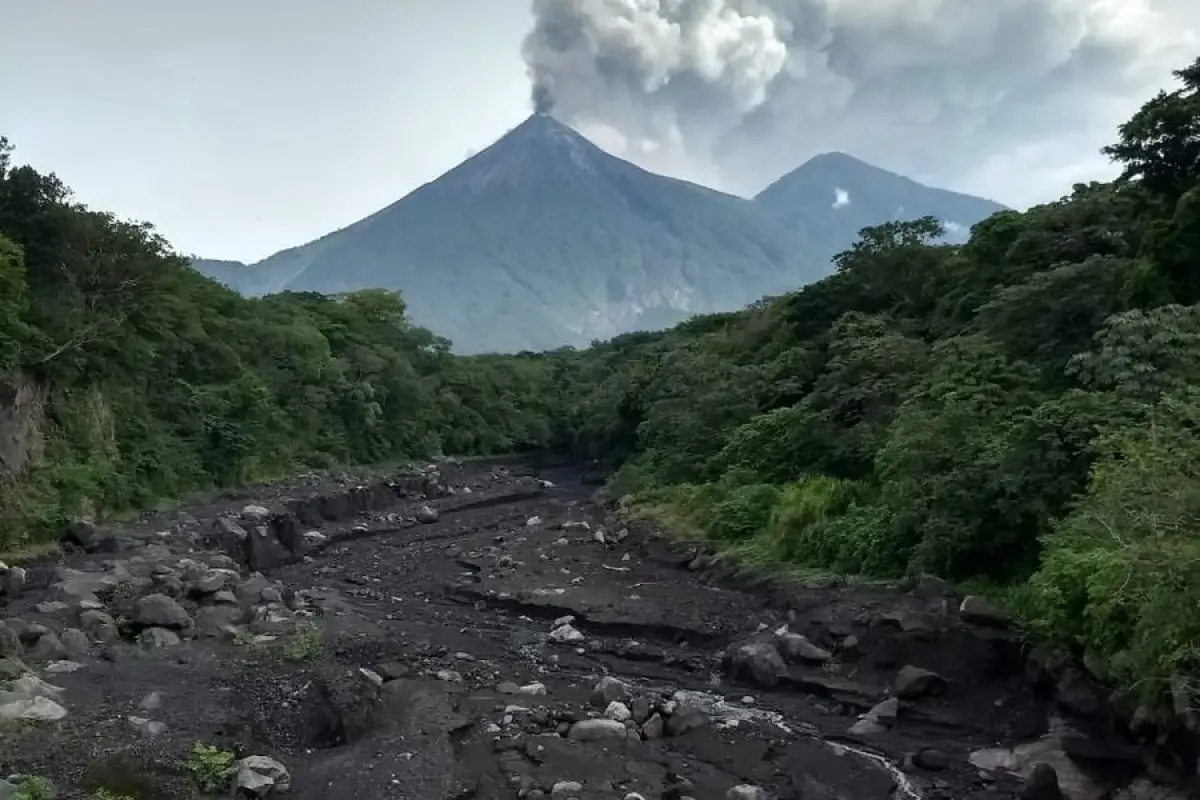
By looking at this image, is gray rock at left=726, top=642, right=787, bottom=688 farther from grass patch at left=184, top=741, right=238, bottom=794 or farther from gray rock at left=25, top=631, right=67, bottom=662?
gray rock at left=25, top=631, right=67, bottom=662

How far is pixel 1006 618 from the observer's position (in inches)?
435

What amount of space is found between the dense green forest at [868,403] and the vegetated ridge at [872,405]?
0.05 metres

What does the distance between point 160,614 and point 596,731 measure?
6.62 m

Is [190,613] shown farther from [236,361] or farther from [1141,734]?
[236,361]

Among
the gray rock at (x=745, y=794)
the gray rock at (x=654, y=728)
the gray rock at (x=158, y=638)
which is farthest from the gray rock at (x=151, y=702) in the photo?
the gray rock at (x=745, y=794)

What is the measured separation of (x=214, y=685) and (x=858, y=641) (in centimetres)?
784

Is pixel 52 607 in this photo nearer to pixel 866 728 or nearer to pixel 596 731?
pixel 596 731

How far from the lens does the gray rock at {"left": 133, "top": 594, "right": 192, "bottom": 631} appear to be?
40.9ft

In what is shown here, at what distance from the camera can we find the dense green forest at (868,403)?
9.85 metres

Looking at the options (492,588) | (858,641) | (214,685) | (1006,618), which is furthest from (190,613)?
(1006,618)

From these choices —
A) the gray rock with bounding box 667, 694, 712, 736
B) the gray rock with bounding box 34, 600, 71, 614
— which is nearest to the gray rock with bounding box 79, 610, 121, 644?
the gray rock with bounding box 34, 600, 71, 614

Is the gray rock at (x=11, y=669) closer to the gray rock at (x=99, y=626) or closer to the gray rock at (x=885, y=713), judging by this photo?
the gray rock at (x=99, y=626)

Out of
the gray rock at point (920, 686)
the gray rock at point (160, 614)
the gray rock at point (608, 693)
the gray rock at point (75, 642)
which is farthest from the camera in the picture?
the gray rock at point (160, 614)

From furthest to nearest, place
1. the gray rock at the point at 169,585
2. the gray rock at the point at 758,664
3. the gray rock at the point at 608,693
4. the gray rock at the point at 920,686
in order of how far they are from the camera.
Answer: the gray rock at the point at 169,585 < the gray rock at the point at 758,664 < the gray rock at the point at 608,693 < the gray rock at the point at 920,686
